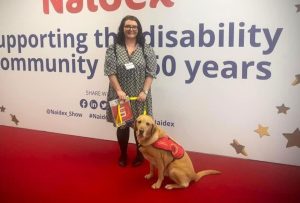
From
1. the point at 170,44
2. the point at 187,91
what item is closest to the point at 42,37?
the point at 170,44

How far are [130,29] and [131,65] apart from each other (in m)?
0.31

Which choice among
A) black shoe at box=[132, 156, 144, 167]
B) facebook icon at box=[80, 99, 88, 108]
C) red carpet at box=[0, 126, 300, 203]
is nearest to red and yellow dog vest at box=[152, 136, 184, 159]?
red carpet at box=[0, 126, 300, 203]

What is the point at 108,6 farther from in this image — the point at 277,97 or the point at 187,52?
the point at 277,97

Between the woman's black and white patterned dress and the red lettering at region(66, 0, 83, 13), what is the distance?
41.8 inches

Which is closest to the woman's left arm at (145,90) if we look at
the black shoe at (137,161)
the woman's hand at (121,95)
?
the woman's hand at (121,95)

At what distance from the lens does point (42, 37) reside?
416 cm

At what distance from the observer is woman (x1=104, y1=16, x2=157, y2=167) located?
3.02 metres

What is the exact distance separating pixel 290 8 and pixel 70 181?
238cm

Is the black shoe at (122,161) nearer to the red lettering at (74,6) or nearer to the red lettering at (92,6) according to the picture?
the red lettering at (92,6)

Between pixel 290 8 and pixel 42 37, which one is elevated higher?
pixel 290 8

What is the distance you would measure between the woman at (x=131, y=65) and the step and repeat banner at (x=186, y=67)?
46 cm

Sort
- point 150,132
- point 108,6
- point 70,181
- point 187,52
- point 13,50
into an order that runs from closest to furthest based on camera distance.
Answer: point 150,132
point 70,181
point 187,52
point 108,6
point 13,50

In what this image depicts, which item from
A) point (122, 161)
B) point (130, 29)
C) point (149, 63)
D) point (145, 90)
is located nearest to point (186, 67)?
point (149, 63)

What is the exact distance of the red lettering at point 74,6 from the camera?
384 centimetres
